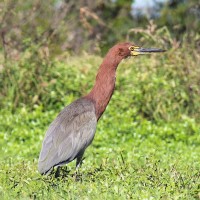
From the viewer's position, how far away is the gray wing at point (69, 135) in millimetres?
7195

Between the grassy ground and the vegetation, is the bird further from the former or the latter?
the vegetation

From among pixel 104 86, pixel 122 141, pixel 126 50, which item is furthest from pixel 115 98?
pixel 104 86

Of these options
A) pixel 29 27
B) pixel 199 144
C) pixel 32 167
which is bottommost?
pixel 199 144

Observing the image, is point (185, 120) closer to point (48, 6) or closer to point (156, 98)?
point (156, 98)

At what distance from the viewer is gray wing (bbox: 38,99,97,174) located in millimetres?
7195

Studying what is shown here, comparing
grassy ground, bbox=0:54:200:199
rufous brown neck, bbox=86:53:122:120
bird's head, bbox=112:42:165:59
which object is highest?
bird's head, bbox=112:42:165:59

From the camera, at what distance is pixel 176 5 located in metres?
20.4

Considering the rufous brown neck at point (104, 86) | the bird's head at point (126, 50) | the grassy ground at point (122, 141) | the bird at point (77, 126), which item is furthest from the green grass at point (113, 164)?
the bird's head at point (126, 50)

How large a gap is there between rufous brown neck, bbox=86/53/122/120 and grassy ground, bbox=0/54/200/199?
0.57 meters

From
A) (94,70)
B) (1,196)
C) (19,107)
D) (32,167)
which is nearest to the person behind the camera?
(1,196)

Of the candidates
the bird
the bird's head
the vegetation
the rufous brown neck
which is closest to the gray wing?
the bird

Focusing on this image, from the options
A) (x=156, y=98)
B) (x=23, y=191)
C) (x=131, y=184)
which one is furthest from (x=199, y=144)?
(x=23, y=191)

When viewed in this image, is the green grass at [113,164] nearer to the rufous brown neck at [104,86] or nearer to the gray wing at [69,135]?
the gray wing at [69,135]

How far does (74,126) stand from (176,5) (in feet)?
43.9
